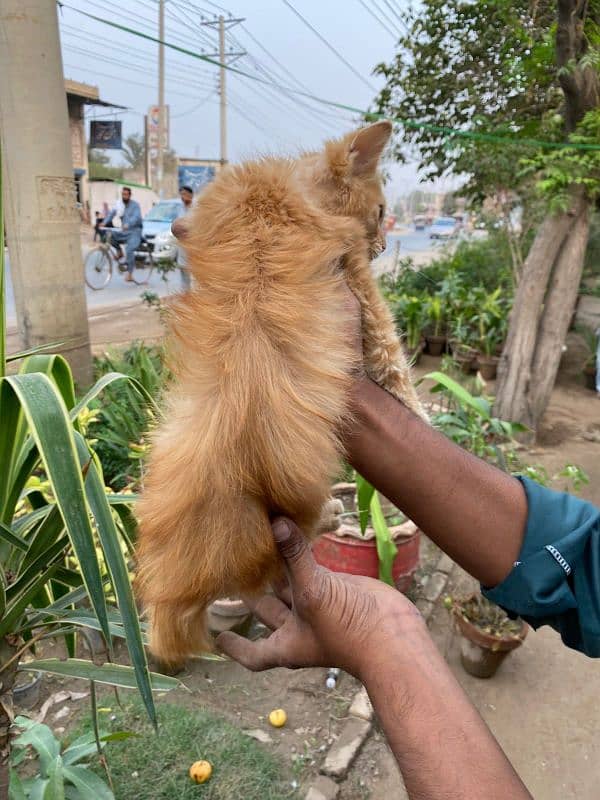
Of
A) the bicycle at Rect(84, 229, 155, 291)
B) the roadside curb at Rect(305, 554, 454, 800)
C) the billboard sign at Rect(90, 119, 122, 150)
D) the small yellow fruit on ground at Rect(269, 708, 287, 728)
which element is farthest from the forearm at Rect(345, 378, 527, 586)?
the billboard sign at Rect(90, 119, 122, 150)

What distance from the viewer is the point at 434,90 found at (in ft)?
21.3

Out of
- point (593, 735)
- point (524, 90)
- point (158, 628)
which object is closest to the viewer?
point (158, 628)

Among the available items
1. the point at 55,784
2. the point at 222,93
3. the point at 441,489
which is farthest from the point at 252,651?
the point at 222,93

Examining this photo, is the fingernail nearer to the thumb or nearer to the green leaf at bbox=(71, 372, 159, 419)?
the thumb

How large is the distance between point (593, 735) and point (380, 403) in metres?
2.22

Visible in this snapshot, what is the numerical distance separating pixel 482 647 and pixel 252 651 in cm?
194

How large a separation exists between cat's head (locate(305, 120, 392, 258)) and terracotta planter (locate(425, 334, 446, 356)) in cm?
682

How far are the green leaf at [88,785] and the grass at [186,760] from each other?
505mm

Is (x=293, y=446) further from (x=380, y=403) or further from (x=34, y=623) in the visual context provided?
(x=34, y=623)

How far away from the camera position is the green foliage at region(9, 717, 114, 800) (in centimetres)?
131

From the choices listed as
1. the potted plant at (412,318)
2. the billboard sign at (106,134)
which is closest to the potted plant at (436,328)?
the potted plant at (412,318)

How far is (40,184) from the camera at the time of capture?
285 cm

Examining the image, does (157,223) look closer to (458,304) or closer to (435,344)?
(435,344)

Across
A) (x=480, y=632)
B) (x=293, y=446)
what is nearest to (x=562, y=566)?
(x=293, y=446)
